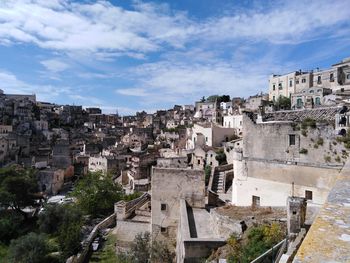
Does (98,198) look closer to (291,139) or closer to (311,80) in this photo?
(291,139)

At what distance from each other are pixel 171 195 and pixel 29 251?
1235cm

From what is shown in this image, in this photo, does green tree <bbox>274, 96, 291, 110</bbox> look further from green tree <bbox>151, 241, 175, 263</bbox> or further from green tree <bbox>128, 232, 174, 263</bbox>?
green tree <bbox>151, 241, 175, 263</bbox>

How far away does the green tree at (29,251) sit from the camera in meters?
21.6

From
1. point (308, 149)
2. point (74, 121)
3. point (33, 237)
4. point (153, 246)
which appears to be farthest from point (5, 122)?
point (308, 149)

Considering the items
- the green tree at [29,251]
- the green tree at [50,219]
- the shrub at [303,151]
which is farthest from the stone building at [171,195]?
the green tree at [50,219]

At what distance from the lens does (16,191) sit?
111 ft

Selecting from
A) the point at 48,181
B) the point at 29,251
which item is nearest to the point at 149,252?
the point at 29,251

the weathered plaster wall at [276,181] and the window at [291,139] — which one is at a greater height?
the window at [291,139]

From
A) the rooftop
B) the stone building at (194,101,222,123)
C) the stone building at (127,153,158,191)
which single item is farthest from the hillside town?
the stone building at (194,101,222,123)

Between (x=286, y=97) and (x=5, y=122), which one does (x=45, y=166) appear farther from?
(x=286, y=97)

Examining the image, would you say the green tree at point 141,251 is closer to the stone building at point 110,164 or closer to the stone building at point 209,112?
the stone building at point 110,164

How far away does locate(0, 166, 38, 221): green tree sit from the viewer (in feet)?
105

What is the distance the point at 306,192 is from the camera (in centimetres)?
1334

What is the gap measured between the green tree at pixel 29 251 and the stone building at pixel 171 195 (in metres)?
10.3
